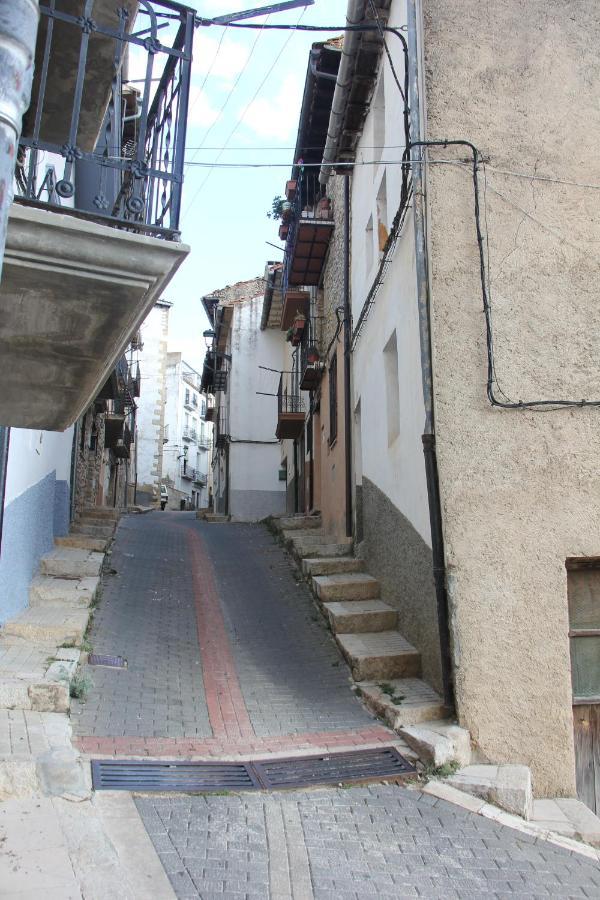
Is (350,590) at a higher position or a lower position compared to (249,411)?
lower

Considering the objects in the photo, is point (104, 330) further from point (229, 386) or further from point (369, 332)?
point (229, 386)

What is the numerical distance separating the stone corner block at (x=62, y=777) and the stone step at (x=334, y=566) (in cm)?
609

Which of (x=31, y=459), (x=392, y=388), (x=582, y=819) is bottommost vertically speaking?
(x=582, y=819)

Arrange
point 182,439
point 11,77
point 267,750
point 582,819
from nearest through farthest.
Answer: point 11,77 → point 582,819 → point 267,750 → point 182,439

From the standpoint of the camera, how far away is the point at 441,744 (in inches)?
221

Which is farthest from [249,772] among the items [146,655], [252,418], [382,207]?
[252,418]

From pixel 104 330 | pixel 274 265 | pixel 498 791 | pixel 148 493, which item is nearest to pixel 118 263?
pixel 104 330

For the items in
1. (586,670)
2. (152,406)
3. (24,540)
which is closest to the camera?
(586,670)

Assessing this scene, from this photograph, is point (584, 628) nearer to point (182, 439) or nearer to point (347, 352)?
point (347, 352)

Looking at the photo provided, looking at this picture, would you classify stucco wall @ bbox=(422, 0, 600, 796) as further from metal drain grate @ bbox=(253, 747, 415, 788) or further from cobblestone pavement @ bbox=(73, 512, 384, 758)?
cobblestone pavement @ bbox=(73, 512, 384, 758)

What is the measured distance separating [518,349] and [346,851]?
4307 mm

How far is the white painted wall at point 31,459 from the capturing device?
25.9 ft

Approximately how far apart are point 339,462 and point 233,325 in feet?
51.0

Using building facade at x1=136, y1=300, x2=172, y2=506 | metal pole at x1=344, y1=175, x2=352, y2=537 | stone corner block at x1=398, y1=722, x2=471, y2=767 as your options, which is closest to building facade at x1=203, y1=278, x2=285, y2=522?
metal pole at x1=344, y1=175, x2=352, y2=537
